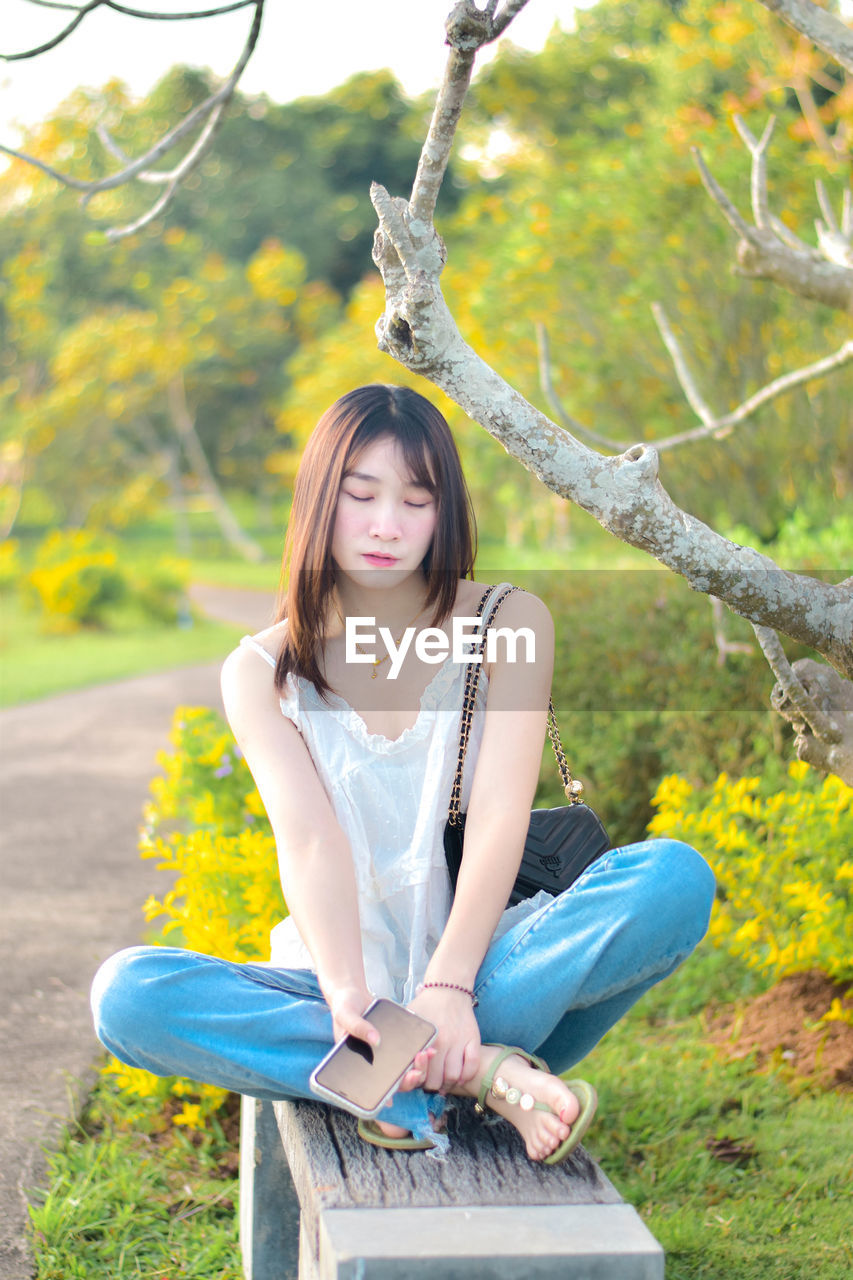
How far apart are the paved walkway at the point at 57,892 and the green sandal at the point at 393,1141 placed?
2.59 feet

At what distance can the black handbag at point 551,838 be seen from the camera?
1974mm

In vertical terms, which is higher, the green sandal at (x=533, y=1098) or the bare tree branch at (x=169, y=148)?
the bare tree branch at (x=169, y=148)

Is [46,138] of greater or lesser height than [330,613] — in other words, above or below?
above

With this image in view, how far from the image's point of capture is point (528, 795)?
6.20ft

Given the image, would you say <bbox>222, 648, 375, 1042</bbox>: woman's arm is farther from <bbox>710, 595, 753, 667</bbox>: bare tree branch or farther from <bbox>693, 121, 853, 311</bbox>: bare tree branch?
<bbox>693, 121, 853, 311</bbox>: bare tree branch

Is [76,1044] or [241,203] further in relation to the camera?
[241,203]

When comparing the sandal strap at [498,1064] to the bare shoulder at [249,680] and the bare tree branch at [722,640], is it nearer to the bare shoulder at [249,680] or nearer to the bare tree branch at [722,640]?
the bare shoulder at [249,680]

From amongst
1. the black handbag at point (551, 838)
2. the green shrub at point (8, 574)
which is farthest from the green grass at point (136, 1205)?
the green shrub at point (8, 574)

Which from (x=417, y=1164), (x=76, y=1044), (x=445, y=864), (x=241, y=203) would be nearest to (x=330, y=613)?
(x=445, y=864)

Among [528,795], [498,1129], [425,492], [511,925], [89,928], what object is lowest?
[89,928]

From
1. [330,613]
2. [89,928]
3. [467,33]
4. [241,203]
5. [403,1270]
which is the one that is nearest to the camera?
[403,1270]

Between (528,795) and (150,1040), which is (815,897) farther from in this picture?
(150,1040)

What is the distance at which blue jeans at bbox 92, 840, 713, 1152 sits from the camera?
1.69m

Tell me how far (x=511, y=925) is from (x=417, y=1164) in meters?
0.49
